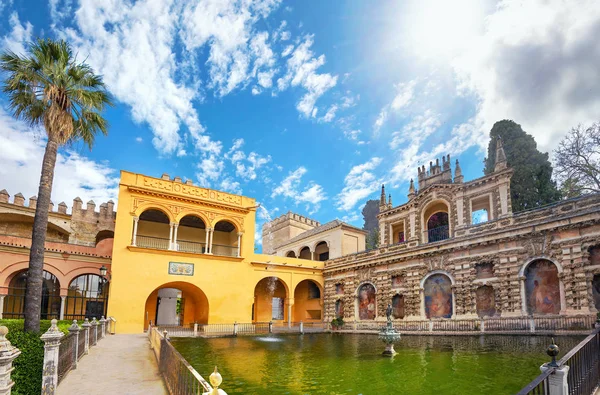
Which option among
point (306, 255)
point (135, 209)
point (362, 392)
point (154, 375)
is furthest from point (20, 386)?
point (306, 255)

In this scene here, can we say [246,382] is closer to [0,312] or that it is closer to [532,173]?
[0,312]

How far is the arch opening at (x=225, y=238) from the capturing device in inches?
1235

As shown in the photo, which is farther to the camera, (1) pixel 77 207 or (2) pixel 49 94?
(1) pixel 77 207

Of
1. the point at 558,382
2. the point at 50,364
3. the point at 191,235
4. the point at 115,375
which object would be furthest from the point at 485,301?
the point at 191,235

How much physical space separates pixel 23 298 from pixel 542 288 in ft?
98.8

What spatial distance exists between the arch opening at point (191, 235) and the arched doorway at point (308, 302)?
35.5 ft

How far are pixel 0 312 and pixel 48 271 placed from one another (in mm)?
3274

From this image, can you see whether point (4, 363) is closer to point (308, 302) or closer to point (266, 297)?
point (266, 297)

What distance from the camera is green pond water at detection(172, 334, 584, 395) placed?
8.68 meters

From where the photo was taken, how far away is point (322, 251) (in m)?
38.5

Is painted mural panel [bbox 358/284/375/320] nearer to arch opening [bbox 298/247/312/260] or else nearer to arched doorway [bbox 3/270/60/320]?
arch opening [bbox 298/247/312/260]

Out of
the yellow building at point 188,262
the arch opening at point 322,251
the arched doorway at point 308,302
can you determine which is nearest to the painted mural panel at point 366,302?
the yellow building at point 188,262

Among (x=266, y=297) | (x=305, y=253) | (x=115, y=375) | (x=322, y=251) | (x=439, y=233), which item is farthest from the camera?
(x=305, y=253)

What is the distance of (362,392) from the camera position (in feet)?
27.4
